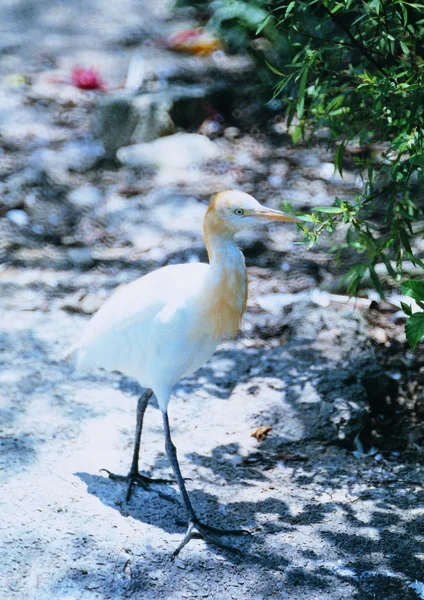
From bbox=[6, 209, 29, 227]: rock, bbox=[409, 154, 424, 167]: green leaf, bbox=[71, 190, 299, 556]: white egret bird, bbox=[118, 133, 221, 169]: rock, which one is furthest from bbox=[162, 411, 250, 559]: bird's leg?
bbox=[118, 133, 221, 169]: rock

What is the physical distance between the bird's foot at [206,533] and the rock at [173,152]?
13.4ft

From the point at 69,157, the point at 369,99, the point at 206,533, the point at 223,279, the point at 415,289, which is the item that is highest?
the point at 369,99

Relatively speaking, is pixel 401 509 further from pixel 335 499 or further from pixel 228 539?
pixel 228 539

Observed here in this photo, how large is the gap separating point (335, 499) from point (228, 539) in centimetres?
57

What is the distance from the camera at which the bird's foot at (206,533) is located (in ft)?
11.7

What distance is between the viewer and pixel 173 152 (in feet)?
23.9

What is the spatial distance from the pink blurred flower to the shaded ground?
732 millimetres

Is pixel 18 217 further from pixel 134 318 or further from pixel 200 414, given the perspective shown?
pixel 134 318

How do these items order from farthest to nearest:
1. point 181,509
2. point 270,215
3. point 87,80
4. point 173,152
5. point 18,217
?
1. point 87,80
2. point 173,152
3. point 18,217
4. point 181,509
5. point 270,215

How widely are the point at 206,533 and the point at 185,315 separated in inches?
37.2

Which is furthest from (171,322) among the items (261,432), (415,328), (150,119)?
(150,119)

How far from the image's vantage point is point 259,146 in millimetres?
7551

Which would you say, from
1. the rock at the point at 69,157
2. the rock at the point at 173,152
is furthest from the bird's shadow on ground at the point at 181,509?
the rock at the point at 69,157

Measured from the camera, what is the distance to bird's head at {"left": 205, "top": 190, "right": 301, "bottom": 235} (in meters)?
3.51
